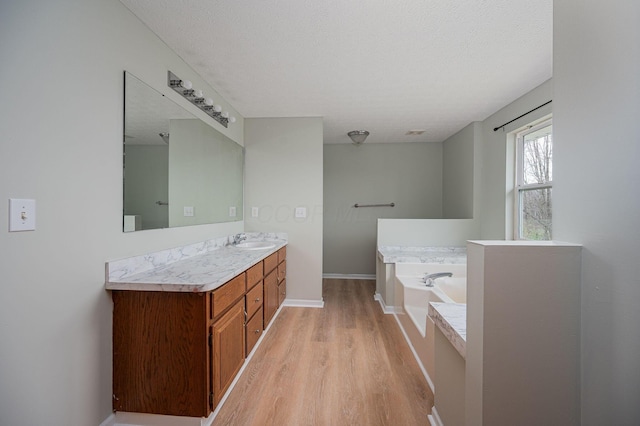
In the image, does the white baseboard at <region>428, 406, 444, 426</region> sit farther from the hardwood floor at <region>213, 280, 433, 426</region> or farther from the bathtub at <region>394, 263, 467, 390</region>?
the bathtub at <region>394, 263, 467, 390</region>

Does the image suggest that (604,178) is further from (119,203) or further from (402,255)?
(402,255)

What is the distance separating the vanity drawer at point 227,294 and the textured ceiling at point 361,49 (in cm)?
161

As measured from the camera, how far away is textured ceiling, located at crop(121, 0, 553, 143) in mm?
1521

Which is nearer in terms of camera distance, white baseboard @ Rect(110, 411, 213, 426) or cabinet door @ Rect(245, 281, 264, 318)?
white baseboard @ Rect(110, 411, 213, 426)

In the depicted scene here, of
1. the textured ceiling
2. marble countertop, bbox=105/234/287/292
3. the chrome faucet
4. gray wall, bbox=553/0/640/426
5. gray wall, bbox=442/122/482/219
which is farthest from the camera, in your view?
gray wall, bbox=442/122/482/219

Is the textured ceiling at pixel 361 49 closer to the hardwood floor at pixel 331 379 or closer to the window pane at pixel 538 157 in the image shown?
the window pane at pixel 538 157

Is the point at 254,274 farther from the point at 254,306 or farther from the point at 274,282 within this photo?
the point at 274,282

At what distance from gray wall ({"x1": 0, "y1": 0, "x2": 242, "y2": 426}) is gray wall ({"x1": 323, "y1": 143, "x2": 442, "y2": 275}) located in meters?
→ 3.50

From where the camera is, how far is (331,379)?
73.4 inches

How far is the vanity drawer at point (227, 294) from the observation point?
4.76 ft

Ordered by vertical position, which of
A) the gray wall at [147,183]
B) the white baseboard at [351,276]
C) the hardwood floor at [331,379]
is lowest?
the hardwood floor at [331,379]

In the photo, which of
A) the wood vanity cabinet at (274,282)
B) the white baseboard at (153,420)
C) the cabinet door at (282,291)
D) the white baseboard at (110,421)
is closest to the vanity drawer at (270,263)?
the wood vanity cabinet at (274,282)

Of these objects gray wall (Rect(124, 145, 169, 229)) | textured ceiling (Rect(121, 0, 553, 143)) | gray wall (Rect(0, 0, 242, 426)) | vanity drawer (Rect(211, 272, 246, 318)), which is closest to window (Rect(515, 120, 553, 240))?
textured ceiling (Rect(121, 0, 553, 143))

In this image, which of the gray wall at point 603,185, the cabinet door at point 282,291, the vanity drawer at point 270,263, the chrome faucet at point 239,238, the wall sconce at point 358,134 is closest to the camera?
the gray wall at point 603,185
